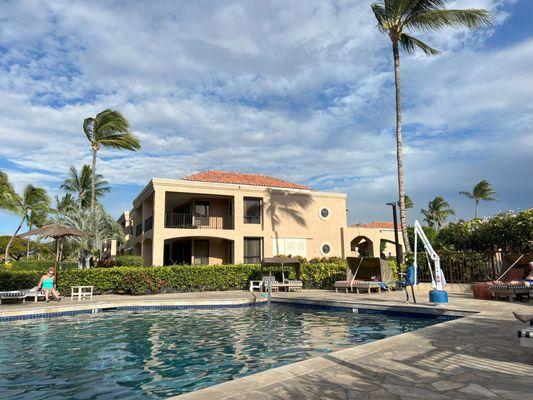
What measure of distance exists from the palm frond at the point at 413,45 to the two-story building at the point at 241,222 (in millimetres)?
11097

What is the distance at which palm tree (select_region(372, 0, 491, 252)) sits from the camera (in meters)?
19.5

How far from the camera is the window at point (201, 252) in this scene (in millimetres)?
26391

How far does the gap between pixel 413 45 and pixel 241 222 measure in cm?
1431

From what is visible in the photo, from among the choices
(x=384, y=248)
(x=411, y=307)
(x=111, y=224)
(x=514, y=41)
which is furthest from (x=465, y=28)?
(x=384, y=248)

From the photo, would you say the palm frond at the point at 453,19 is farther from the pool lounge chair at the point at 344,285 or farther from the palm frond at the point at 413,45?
the pool lounge chair at the point at 344,285

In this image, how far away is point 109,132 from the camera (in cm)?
2670

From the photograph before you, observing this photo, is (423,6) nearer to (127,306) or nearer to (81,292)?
(127,306)

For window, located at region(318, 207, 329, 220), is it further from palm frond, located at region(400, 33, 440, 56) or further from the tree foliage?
palm frond, located at region(400, 33, 440, 56)

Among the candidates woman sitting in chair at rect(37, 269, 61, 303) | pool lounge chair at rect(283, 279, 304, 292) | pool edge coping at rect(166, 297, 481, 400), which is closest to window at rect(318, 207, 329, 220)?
pool lounge chair at rect(283, 279, 304, 292)

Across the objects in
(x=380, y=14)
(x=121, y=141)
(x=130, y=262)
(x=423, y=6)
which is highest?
(x=380, y=14)

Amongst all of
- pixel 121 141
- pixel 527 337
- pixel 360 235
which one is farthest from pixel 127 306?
pixel 360 235

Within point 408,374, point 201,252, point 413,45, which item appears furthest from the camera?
point 201,252

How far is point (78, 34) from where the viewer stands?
13844mm

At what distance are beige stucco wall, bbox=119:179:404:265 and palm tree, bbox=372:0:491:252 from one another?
28.2 ft
